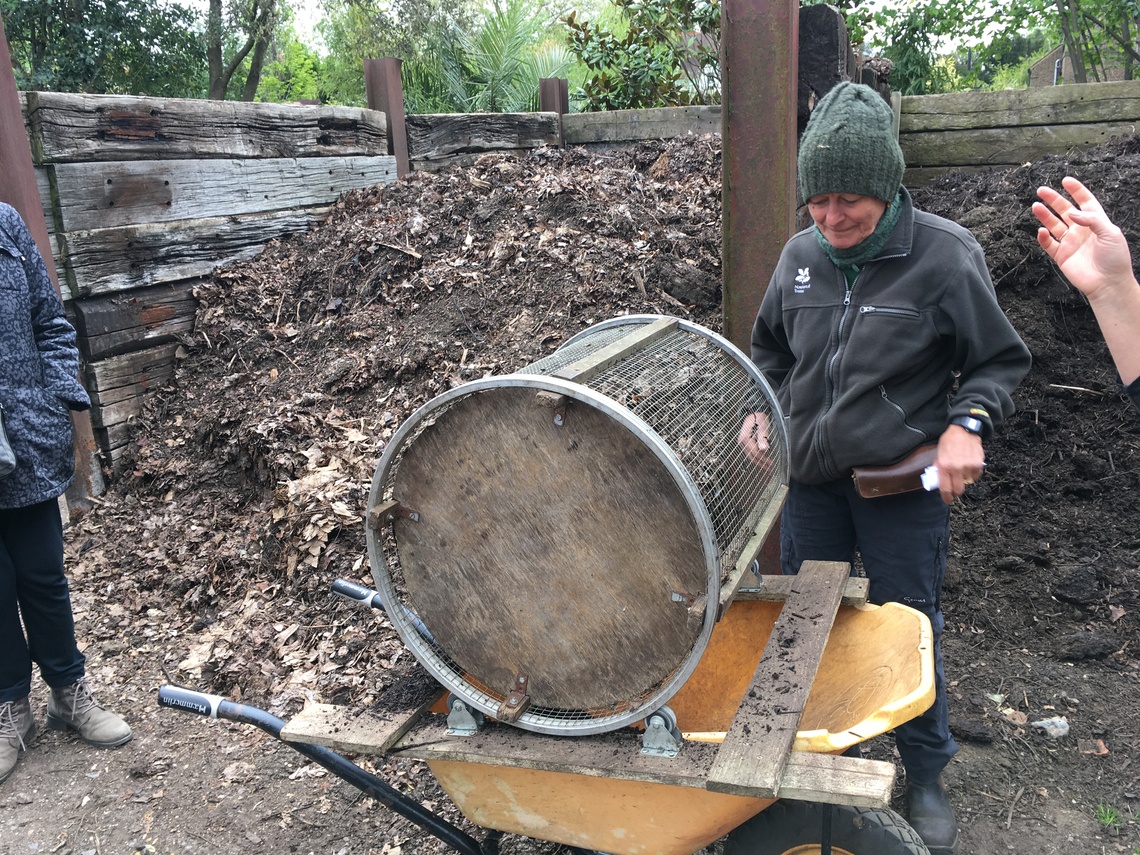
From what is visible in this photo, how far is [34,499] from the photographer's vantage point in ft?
10.6

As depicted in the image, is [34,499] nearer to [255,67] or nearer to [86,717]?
[86,717]

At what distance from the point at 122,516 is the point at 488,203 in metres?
3.18

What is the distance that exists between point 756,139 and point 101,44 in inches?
660

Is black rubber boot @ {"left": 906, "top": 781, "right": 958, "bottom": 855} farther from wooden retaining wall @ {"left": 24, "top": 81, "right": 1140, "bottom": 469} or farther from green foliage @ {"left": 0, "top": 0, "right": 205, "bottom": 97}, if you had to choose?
green foliage @ {"left": 0, "top": 0, "right": 205, "bottom": 97}

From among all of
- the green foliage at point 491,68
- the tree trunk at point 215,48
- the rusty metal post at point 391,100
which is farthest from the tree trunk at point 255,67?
the rusty metal post at point 391,100

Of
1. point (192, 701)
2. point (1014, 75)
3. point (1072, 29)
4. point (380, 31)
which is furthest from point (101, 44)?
point (1014, 75)

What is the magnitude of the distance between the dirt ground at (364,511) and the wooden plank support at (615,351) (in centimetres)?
117

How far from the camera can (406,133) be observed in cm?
732

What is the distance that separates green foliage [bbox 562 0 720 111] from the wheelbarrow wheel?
8435 millimetres

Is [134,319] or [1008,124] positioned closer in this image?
[134,319]

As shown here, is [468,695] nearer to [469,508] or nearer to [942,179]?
[469,508]

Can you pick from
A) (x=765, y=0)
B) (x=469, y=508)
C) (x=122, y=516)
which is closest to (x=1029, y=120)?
(x=765, y=0)

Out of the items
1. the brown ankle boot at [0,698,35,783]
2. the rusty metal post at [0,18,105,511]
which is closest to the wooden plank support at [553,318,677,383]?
the brown ankle boot at [0,698,35,783]

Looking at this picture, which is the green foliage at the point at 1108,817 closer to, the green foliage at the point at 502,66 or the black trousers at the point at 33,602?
the black trousers at the point at 33,602
